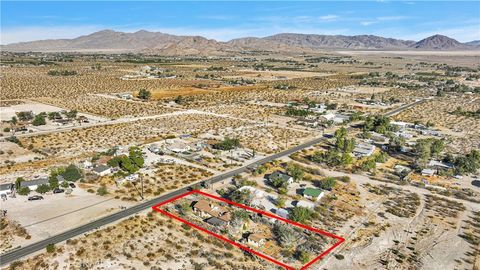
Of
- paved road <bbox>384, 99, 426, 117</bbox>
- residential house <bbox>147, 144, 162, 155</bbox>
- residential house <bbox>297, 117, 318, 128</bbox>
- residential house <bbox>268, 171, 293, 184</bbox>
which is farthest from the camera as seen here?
paved road <bbox>384, 99, 426, 117</bbox>

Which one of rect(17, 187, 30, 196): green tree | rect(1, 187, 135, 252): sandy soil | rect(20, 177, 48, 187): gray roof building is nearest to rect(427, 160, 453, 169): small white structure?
rect(1, 187, 135, 252): sandy soil

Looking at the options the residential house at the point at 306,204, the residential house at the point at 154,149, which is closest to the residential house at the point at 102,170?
the residential house at the point at 154,149

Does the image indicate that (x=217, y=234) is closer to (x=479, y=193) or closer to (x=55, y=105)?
(x=479, y=193)

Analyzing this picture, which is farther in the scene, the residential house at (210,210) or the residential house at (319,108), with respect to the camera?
the residential house at (319,108)

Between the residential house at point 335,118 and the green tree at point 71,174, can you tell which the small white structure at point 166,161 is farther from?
the residential house at point 335,118

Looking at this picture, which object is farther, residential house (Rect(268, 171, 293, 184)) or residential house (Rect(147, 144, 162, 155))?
residential house (Rect(147, 144, 162, 155))

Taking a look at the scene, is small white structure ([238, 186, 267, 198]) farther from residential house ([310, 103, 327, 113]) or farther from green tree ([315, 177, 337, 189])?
residential house ([310, 103, 327, 113])
